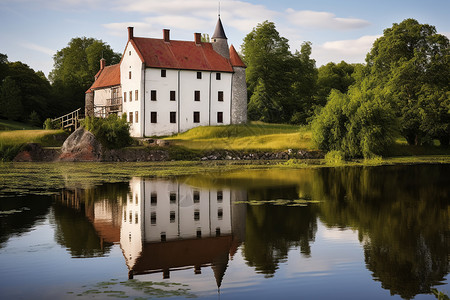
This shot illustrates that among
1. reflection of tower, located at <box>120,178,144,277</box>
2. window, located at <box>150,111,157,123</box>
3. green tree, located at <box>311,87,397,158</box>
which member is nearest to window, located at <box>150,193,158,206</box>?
reflection of tower, located at <box>120,178,144,277</box>

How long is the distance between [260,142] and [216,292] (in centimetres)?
3824

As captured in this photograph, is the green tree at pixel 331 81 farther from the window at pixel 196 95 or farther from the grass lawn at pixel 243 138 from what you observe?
the window at pixel 196 95

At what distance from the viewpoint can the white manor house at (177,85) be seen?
2128 inches

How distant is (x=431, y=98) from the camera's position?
46.0 meters

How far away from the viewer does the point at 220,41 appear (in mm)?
59188

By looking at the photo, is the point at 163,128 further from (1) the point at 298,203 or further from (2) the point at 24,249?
(2) the point at 24,249

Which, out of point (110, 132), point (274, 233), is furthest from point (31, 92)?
point (274, 233)

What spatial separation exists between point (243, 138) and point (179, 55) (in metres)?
13.2

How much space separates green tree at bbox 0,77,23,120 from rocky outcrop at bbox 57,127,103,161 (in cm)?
3042

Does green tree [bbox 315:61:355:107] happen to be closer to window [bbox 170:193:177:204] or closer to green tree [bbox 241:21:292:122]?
green tree [bbox 241:21:292:122]

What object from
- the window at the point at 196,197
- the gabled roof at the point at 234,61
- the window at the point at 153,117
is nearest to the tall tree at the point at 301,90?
the gabled roof at the point at 234,61

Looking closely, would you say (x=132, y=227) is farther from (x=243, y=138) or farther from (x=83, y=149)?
(x=243, y=138)

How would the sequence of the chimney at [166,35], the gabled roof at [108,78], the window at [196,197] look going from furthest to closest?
1. the gabled roof at [108,78]
2. the chimney at [166,35]
3. the window at [196,197]

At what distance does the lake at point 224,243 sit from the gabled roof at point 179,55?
3397 cm
